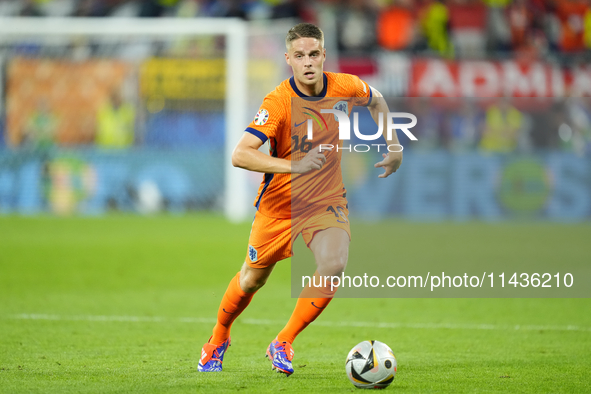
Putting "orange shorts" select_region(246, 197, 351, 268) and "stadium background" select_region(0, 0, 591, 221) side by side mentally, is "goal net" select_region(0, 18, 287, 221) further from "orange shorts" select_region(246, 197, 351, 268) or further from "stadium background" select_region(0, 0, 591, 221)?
"orange shorts" select_region(246, 197, 351, 268)

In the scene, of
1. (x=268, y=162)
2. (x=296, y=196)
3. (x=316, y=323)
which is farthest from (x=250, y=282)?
(x=316, y=323)

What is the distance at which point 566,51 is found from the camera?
19.6m

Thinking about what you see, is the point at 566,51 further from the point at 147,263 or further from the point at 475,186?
the point at 147,263

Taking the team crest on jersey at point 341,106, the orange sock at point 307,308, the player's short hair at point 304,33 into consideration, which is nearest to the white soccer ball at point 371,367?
the orange sock at point 307,308

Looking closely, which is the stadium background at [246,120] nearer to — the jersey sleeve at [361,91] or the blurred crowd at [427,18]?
the blurred crowd at [427,18]

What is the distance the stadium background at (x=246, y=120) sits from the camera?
12.2 meters

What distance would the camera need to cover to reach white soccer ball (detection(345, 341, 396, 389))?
15.3 ft

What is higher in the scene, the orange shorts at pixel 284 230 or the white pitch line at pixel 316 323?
the orange shorts at pixel 284 230

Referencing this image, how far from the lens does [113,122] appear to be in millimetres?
17500

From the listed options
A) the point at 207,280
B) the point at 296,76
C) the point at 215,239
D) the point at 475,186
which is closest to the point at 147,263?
the point at 207,280

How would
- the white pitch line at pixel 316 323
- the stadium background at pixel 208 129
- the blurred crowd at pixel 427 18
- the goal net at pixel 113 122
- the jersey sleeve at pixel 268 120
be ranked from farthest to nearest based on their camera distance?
1. the blurred crowd at pixel 427 18
2. the goal net at pixel 113 122
3. the stadium background at pixel 208 129
4. the white pitch line at pixel 316 323
5. the jersey sleeve at pixel 268 120

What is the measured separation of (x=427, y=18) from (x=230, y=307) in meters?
15.6

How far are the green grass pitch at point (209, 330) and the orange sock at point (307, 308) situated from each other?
27 centimetres

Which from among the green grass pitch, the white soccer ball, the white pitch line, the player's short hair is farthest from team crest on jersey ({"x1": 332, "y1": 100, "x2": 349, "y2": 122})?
the white pitch line
